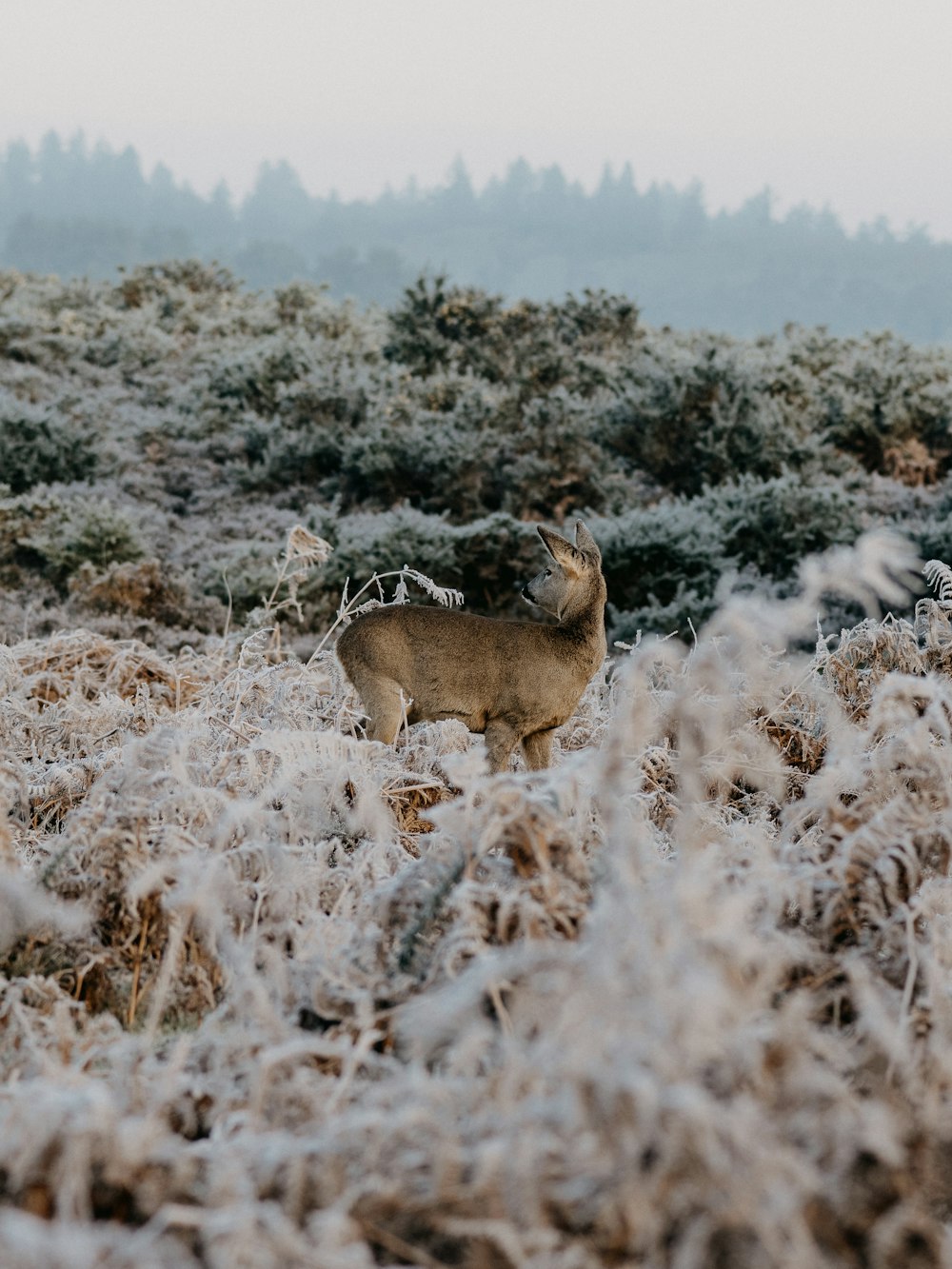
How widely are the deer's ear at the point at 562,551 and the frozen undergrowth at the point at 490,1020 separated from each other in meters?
1.31

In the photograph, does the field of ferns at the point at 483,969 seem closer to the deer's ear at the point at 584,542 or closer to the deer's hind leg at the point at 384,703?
the deer's hind leg at the point at 384,703

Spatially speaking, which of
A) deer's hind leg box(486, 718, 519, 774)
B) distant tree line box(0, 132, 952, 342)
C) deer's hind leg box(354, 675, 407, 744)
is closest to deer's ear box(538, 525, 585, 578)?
deer's hind leg box(486, 718, 519, 774)

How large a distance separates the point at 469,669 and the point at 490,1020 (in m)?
2.89

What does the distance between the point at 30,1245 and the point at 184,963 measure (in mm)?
1773

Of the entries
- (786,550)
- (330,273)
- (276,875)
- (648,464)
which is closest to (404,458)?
(648,464)

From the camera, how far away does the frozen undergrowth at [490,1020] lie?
165cm

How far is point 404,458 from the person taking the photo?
48.1ft

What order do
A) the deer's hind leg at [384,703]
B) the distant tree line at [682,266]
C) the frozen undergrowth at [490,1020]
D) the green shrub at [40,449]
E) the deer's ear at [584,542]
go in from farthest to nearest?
the distant tree line at [682,266]
the green shrub at [40,449]
the deer's ear at [584,542]
the deer's hind leg at [384,703]
the frozen undergrowth at [490,1020]

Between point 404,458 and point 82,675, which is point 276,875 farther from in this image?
point 404,458

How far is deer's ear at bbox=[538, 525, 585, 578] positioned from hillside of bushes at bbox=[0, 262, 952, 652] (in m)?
4.72

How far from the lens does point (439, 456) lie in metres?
14.4

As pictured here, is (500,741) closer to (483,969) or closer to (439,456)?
(483,969)

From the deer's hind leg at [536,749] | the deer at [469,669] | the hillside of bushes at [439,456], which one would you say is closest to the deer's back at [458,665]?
the deer at [469,669]

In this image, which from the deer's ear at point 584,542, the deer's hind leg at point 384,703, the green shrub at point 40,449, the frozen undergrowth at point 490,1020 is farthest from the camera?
the green shrub at point 40,449
